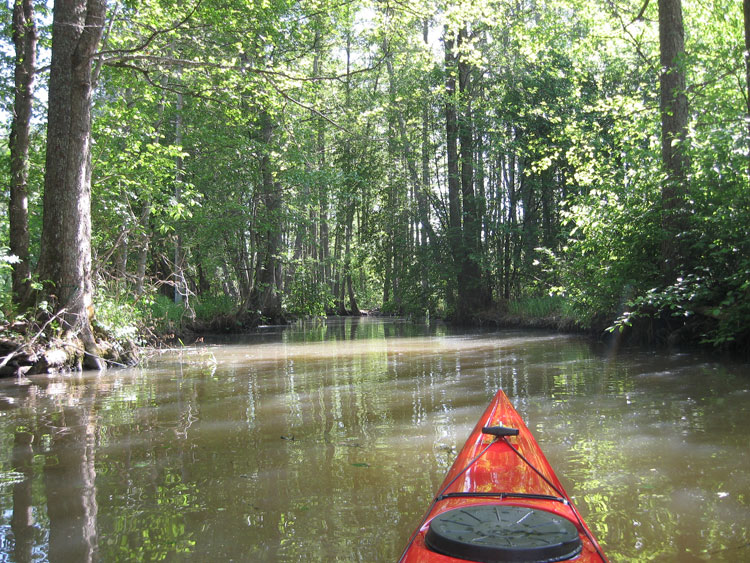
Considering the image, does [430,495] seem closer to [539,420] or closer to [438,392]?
[539,420]

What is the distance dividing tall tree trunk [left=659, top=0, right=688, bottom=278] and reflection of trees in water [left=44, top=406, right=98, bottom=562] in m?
7.88

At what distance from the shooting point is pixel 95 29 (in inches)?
316

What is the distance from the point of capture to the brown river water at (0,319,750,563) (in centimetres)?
239

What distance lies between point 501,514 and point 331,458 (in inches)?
68.8

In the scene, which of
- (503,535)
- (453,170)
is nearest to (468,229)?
(453,170)

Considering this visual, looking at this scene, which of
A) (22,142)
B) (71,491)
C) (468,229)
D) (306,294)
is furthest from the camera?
(306,294)

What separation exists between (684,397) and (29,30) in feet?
36.0

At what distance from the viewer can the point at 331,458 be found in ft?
11.7

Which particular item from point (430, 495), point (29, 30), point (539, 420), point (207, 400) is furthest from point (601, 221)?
point (29, 30)

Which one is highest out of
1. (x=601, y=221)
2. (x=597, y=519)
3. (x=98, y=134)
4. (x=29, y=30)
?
(x=29, y=30)

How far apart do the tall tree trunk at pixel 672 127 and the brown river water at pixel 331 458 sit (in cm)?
230

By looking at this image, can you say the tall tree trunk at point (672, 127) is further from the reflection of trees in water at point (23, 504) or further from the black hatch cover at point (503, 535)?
the reflection of trees in water at point (23, 504)

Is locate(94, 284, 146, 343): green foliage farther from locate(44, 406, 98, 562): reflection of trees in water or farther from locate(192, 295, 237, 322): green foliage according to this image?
locate(192, 295, 237, 322): green foliage

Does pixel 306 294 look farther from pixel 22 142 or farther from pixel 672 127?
pixel 672 127
